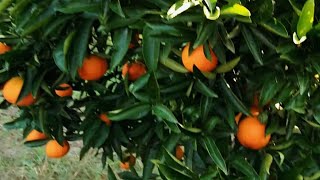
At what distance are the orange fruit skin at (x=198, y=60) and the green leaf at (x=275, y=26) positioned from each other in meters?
0.13

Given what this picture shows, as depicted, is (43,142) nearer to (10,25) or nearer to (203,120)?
(10,25)

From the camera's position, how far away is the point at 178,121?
1.16m

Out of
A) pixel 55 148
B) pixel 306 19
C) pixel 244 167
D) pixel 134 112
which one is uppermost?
pixel 306 19

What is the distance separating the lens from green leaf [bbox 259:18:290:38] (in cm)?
98

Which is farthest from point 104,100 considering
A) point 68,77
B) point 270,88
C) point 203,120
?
point 270,88

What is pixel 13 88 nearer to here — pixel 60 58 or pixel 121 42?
pixel 60 58

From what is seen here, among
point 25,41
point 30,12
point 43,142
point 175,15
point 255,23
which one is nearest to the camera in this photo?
point 175,15

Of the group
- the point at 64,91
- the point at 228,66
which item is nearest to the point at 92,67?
the point at 64,91

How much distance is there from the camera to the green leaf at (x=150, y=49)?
1037 mm

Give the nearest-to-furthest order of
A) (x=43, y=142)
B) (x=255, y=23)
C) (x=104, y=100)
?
(x=255, y=23) < (x=104, y=100) < (x=43, y=142)

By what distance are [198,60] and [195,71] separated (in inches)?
1.3

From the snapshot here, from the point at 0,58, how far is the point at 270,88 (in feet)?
2.05

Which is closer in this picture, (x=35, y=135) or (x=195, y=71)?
(x=195, y=71)

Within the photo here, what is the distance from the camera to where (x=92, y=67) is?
1.25 m
